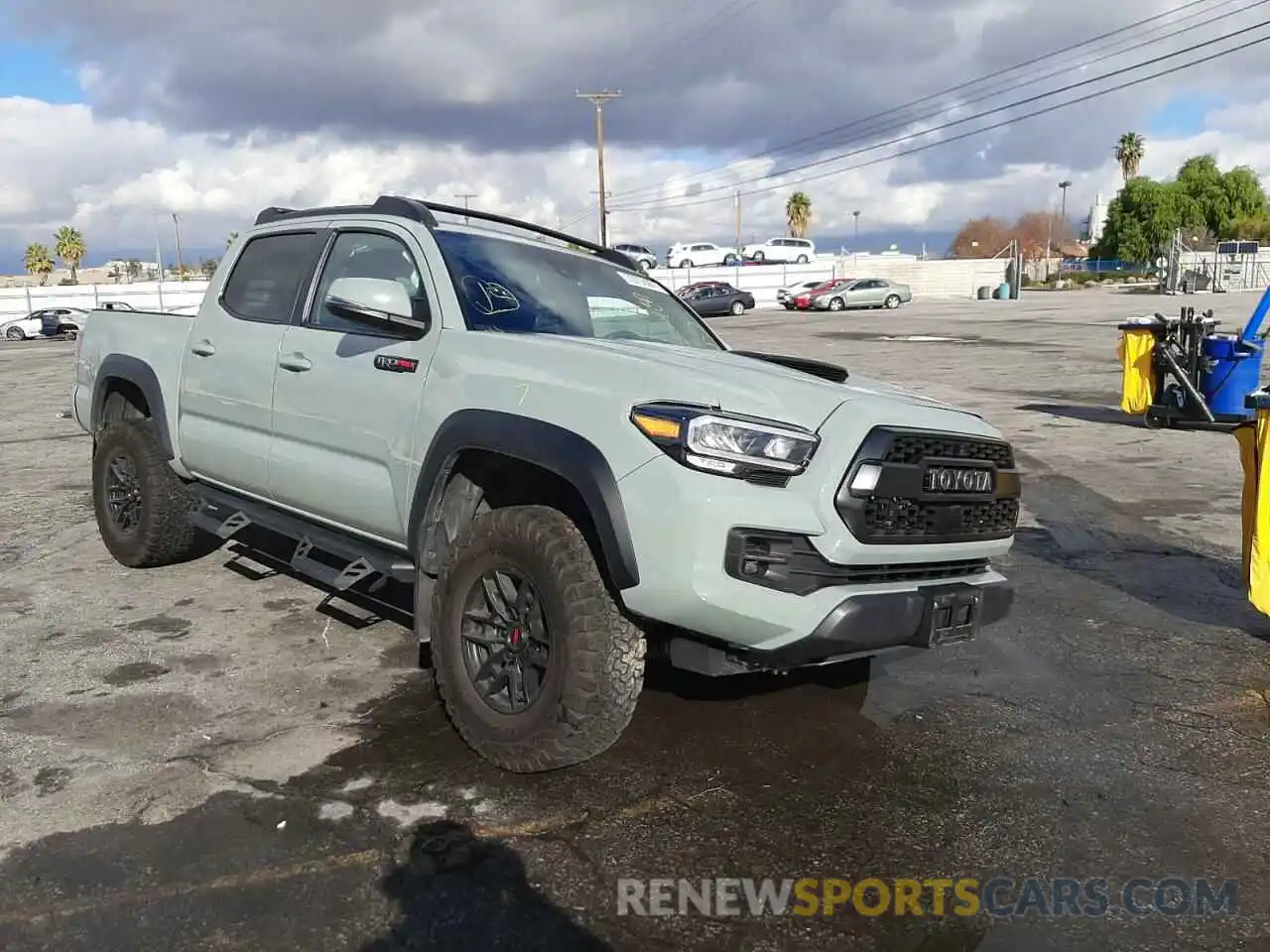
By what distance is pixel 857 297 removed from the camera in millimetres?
45938

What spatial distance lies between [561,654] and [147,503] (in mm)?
3384

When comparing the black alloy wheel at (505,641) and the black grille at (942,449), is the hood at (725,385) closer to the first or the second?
the black grille at (942,449)

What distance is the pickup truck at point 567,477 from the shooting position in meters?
3.05

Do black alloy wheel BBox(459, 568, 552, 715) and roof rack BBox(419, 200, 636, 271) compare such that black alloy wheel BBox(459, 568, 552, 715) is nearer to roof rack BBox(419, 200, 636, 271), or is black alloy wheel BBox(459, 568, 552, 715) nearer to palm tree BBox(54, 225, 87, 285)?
roof rack BBox(419, 200, 636, 271)

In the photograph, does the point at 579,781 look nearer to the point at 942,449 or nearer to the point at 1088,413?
the point at 942,449

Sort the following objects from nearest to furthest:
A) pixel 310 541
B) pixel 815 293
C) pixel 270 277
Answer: pixel 310 541, pixel 270 277, pixel 815 293

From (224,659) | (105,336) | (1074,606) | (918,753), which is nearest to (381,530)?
(224,659)

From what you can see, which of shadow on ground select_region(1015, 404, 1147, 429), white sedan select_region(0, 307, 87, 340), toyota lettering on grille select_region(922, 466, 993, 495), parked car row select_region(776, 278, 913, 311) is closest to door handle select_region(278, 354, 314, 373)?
toyota lettering on grille select_region(922, 466, 993, 495)

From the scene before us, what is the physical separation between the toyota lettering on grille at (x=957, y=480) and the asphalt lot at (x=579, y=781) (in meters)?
0.99

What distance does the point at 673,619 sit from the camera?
120 inches

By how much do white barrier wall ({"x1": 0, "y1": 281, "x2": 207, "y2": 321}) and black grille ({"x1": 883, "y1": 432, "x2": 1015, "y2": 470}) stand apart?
166ft

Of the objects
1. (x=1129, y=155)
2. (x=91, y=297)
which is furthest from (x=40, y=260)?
(x=1129, y=155)

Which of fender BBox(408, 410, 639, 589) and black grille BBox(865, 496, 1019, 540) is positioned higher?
fender BBox(408, 410, 639, 589)

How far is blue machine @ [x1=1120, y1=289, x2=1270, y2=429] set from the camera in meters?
11.2
